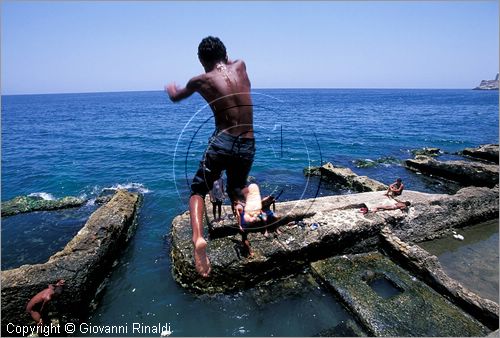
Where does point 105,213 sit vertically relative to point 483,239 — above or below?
above

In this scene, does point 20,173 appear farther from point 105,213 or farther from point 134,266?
point 134,266

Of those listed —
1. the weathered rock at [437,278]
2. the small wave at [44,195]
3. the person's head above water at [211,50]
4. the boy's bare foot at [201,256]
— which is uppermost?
the person's head above water at [211,50]

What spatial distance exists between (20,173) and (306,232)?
26558 millimetres

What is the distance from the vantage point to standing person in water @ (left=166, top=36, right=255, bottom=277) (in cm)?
361

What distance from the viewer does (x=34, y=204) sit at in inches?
711

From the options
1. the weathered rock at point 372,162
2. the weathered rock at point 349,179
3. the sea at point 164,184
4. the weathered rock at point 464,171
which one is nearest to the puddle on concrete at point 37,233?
the sea at point 164,184

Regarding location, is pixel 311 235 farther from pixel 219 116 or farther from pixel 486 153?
pixel 486 153

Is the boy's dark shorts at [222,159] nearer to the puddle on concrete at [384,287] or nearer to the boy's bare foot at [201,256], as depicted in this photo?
the boy's bare foot at [201,256]

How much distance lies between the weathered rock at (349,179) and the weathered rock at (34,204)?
47.0 feet

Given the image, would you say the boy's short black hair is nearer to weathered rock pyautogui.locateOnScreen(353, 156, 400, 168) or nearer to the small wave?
the small wave

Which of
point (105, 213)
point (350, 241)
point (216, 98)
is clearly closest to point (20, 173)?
point (105, 213)

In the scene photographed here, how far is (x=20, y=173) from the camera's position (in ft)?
85.7

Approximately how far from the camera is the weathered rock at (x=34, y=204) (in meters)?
17.5

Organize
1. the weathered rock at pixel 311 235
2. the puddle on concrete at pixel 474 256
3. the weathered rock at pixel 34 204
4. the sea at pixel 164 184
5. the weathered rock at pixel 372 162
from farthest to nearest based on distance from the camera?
the weathered rock at pixel 372 162
the weathered rock at pixel 34 204
the puddle on concrete at pixel 474 256
the weathered rock at pixel 311 235
the sea at pixel 164 184
